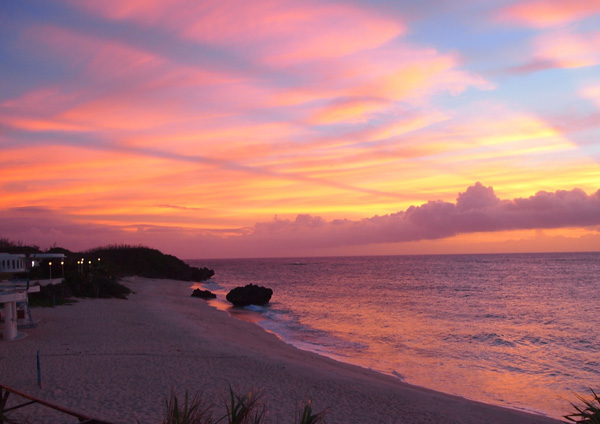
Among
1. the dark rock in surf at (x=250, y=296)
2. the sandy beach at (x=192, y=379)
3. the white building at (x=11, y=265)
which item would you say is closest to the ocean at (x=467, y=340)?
the dark rock in surf at (x=250, y=296)

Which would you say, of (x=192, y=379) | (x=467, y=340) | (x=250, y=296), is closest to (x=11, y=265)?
Result: (x=192, y=379)

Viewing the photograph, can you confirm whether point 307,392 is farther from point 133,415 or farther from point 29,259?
point 29,259

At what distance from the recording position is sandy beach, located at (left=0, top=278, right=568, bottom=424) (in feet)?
31.3

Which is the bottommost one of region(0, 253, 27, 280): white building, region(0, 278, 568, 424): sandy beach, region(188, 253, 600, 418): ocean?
region(188, 253, 600, 418): ocean

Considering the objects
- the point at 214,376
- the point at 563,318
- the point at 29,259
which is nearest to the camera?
the point at 214,376

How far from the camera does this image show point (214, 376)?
11875 mm

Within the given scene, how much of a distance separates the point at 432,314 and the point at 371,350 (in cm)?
1273

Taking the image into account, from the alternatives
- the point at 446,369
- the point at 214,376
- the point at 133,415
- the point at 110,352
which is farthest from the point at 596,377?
the point at 110,352

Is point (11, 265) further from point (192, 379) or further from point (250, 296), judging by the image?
point (250, 296)

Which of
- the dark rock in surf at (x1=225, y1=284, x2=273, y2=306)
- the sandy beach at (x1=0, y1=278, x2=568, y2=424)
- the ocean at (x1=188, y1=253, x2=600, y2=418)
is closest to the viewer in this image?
the sandy beach at (x1=0, y1=278, x2=568, y2=424)

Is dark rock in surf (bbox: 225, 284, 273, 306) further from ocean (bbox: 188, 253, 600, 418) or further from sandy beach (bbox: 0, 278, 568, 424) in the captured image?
sandy beach (bbox: 0, 278, 568, 424)

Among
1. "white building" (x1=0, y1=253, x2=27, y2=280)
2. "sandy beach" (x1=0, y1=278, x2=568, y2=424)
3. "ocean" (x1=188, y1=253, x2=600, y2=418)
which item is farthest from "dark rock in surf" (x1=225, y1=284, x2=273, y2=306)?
"sandy beach" (x1=0, y1=278, x2=568, y2=424)

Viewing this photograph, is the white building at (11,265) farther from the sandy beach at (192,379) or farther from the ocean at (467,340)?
the ocean at (467,340)

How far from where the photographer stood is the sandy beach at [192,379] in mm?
9531
